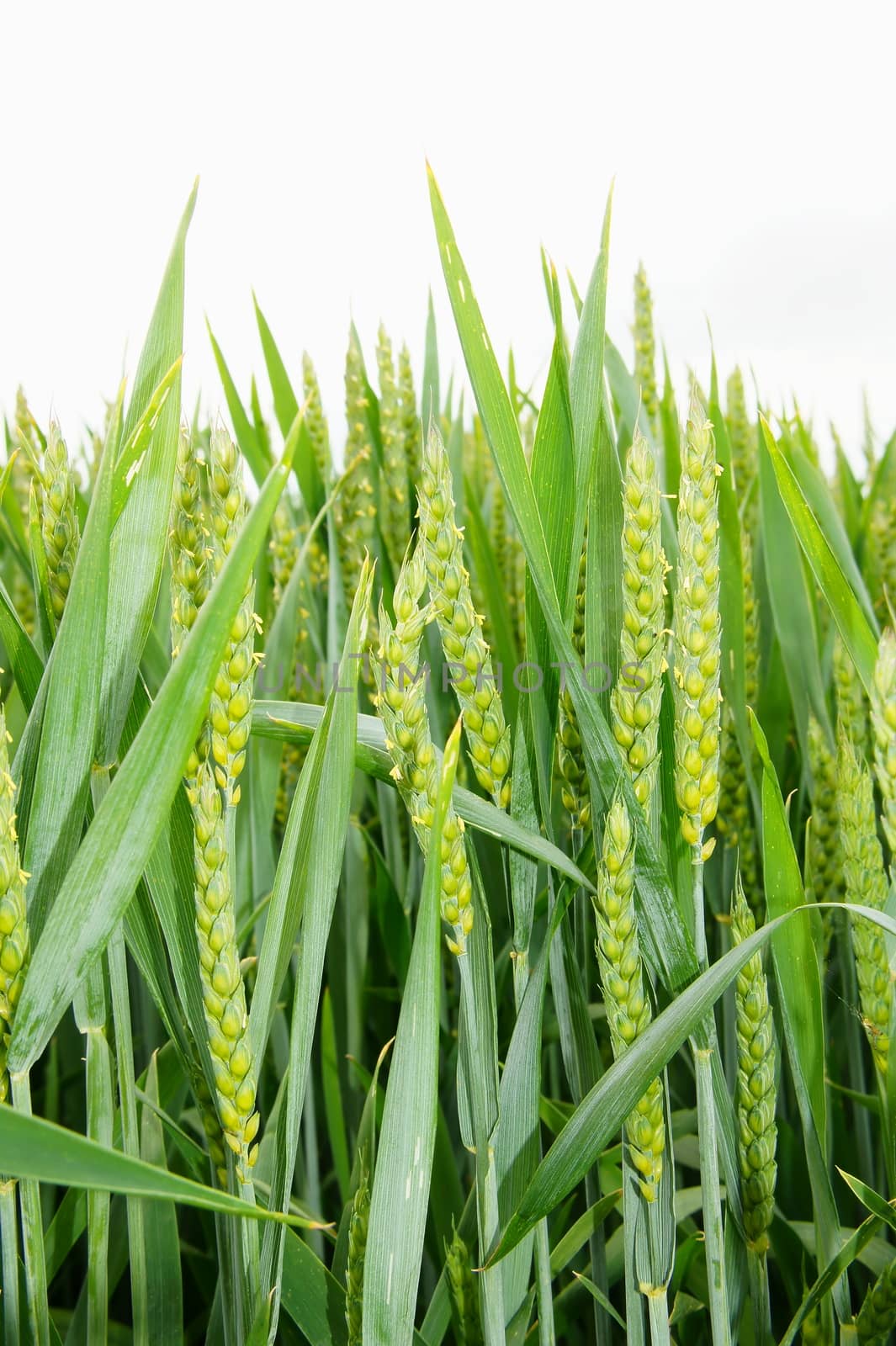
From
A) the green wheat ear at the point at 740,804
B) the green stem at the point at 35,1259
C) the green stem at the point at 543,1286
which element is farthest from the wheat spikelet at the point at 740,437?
the green stem at the point at 35,1259

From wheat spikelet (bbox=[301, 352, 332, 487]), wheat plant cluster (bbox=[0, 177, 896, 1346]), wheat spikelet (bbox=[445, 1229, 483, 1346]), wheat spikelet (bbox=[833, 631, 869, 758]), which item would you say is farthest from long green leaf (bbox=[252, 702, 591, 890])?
wheat spikelet (bbox=[301, 352, 332, 487])

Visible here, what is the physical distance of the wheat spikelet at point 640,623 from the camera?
42 centimetres

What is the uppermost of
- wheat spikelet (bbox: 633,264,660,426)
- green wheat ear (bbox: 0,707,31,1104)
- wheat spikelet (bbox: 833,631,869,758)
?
wheat spikelet (bbox: 633,264,660,426)

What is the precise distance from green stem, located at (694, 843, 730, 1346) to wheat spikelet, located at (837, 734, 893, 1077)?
0.15 m

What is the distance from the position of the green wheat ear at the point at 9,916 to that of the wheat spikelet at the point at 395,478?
1.91ft

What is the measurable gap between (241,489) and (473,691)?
0.45 feet

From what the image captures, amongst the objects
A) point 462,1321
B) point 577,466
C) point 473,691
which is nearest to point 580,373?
point 577,466

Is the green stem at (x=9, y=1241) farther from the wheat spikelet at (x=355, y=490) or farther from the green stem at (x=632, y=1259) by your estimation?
the wheat spikelet at (x=355, y=490)

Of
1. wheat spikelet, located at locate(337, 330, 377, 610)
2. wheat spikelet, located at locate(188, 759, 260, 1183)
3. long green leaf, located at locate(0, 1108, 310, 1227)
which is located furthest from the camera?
wheat spikelet, located at locate(337, 330, 377, 610)

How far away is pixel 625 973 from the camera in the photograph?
0.44m

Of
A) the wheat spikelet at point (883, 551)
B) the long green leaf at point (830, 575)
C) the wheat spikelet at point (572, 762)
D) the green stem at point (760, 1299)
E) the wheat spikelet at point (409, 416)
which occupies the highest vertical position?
the wheat spikelet at point (409, 416)

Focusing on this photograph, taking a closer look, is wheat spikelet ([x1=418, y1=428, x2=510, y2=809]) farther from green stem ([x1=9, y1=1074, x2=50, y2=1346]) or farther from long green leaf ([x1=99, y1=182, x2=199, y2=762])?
green stem ([x1=9, y1=1074, x2=50, y2=1346])

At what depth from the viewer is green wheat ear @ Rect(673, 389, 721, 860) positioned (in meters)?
0.43

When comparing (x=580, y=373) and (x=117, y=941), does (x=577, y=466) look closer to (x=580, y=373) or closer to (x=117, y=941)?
(x=580, y=373)
